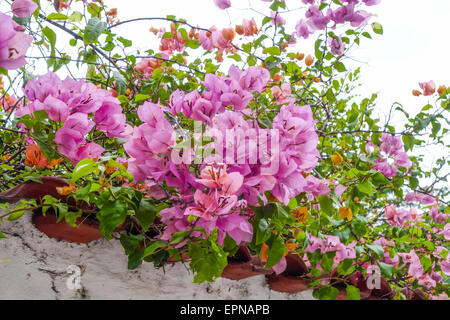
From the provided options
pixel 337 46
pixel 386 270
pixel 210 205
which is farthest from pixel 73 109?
pixel 337 46

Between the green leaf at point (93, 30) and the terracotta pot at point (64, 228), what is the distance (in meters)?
0.50

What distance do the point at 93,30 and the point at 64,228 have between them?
557 mm

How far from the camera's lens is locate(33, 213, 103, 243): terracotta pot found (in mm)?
873

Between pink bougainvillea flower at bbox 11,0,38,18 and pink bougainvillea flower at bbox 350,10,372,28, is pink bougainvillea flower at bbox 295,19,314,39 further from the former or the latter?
pink bougainvillea flower at bbox 11,0,38,18

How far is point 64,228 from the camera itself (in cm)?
88

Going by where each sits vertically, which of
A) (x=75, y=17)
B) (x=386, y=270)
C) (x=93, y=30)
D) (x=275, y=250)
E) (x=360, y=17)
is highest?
(x=360, y=17)

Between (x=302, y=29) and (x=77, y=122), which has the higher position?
(x=302, y=29)

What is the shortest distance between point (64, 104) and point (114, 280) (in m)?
0.56

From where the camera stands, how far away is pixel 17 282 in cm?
88

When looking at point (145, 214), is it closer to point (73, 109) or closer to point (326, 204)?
point (73, 109)

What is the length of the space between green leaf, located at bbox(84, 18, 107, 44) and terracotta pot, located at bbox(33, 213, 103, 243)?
50 centimetres

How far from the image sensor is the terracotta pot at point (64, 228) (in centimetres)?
87

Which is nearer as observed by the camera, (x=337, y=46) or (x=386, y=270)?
(x=386, y=270)
